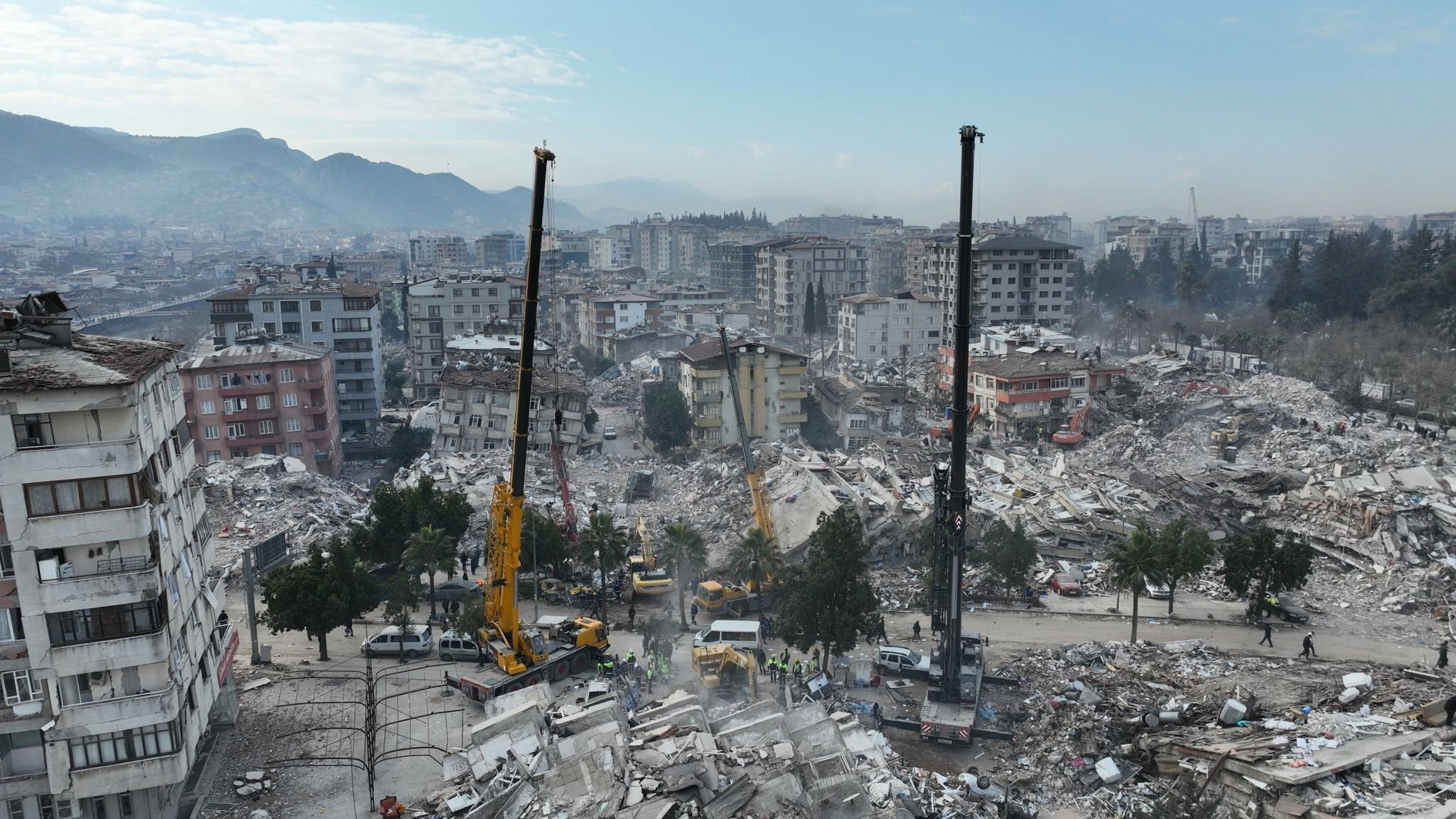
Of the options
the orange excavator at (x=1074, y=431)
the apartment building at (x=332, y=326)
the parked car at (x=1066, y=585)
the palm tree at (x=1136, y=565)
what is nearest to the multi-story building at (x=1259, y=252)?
the orange excavator at (x=1074, y=431)

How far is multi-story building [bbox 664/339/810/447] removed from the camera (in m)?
46.2

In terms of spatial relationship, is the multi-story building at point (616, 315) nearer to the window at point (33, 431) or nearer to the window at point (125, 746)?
the window at point (125, 746)

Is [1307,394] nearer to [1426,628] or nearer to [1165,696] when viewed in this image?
[1426,628]

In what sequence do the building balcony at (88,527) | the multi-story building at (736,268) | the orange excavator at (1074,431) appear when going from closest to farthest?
the building balcony at (88,527), the orange excavator at (1074,431), the multi-story building at (736,268)

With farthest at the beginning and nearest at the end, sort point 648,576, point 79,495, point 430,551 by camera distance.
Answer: point 648,576
point 430,551
point 79,495

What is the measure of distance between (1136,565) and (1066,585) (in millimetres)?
5327

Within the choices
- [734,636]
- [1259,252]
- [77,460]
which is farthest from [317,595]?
[1259,252]

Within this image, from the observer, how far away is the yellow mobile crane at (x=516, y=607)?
794 inches

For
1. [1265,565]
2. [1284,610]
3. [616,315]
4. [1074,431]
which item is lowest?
[1284,610]

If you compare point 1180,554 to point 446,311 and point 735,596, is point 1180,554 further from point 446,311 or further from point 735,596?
point 446,311

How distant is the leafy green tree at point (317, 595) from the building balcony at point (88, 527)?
25.0ft

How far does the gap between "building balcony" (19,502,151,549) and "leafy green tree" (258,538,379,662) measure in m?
7.63

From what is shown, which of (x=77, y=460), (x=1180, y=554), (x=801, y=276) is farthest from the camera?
(x=801, y=276)

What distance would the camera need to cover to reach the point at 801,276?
8700 cm
